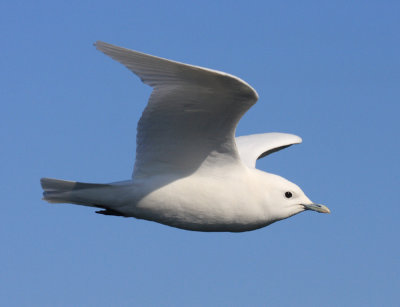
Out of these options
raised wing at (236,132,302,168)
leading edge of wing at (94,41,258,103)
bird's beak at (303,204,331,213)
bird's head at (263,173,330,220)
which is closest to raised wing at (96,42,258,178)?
leading edge of wing at (94,41,258,103)

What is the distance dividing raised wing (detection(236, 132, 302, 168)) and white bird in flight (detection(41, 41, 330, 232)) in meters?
1.82

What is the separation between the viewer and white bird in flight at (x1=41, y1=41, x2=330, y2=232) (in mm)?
10289

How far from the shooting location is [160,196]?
35.0ft

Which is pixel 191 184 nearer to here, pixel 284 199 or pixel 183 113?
pixel 183 113

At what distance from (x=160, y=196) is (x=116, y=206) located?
2.14 ft

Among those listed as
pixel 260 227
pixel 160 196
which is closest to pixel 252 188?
pixel 260 227

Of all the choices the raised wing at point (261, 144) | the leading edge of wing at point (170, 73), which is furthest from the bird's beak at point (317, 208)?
the leading edge of wing at point (170, 73)

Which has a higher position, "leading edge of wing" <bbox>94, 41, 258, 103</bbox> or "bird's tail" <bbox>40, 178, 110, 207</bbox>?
"leading edge of wing" <bbox>94, 41, 258, 103</bbox>

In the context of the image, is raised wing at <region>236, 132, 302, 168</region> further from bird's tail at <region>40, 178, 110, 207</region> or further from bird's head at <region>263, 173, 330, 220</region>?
bird's tail at <region>40, 178, 110, 207</region>

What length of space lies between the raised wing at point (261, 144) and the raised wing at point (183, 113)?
88.9 inches

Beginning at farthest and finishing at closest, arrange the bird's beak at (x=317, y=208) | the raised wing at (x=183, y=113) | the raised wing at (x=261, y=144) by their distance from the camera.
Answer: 1. the raised wing at (x=261, y=144)
2. the bird's beak at (x=317, y=208)
3. the raised wing at (x=183, y=113)

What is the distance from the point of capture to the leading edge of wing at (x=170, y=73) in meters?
8.95

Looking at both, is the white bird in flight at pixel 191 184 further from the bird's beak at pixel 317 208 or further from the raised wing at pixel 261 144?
the raised wing at pixel 261 144

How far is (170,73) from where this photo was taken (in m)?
9.48
